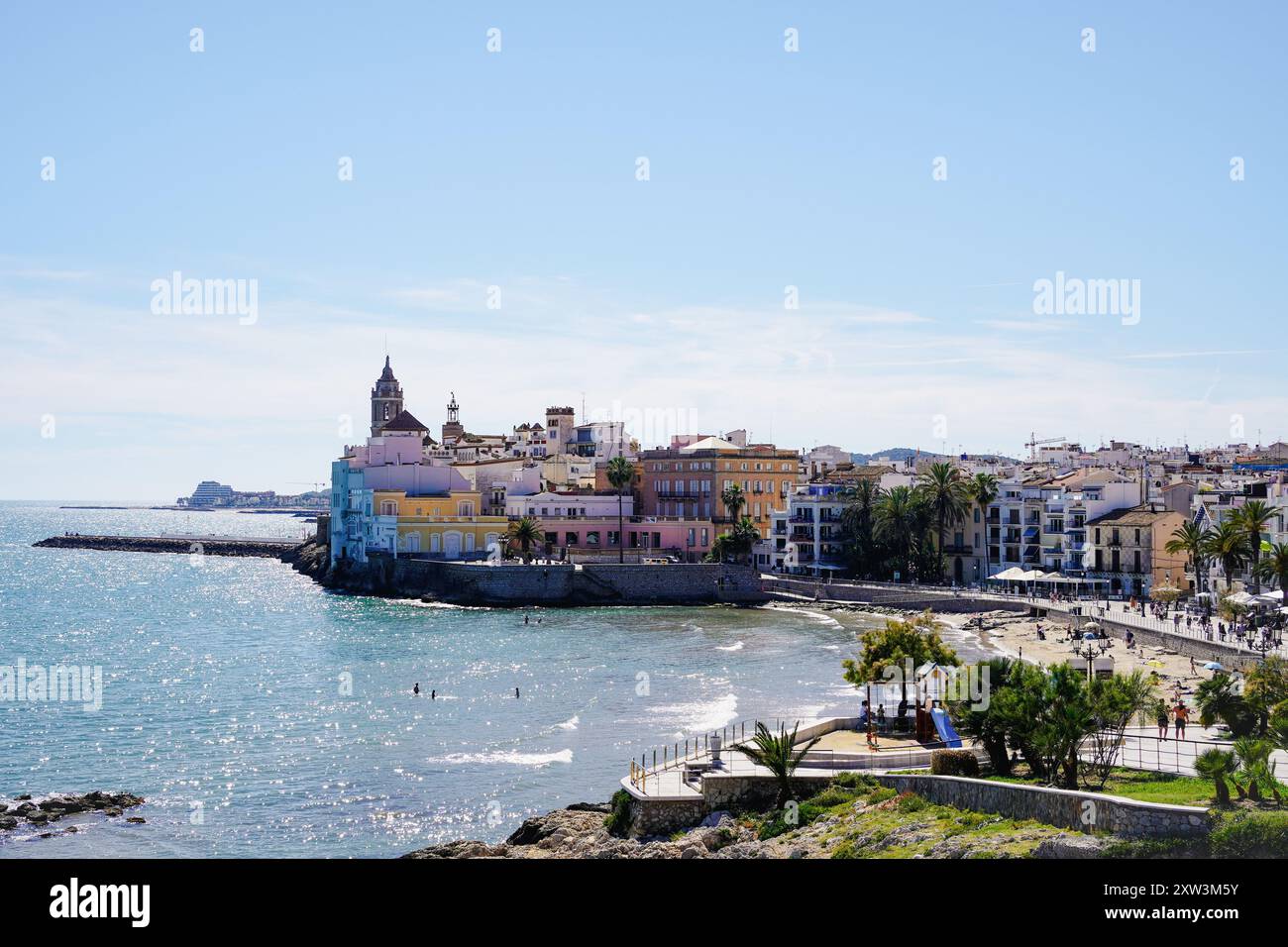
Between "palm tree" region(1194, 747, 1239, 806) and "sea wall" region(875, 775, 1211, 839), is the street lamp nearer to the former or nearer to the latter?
"sea wall" region(875, 775, 1211, 839)

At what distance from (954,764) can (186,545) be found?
167 metres

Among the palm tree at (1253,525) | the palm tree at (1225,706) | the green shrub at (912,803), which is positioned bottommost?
the green shrub at (912,803)

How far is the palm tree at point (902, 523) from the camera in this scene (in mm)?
90125

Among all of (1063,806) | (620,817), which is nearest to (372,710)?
(620,817)

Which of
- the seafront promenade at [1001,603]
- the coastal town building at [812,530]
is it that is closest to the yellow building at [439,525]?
the coastal town building at [812,530]

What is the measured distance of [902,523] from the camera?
90500mm

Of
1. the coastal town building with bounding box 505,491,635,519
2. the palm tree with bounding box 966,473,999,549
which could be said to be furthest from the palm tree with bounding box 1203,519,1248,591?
the coastal town building with bounding box 505,491,635,519

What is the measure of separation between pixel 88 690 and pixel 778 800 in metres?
38.8

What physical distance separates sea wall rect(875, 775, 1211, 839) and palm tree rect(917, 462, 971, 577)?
209 ft

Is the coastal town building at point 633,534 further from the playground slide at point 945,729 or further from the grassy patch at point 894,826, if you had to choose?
the grassy patch at point 894,826

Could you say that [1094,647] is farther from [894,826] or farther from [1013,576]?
[894,826]

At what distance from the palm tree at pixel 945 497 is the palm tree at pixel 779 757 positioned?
61880mm

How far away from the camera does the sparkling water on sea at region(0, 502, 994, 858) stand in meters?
34.3

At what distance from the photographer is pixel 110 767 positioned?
134 feet
